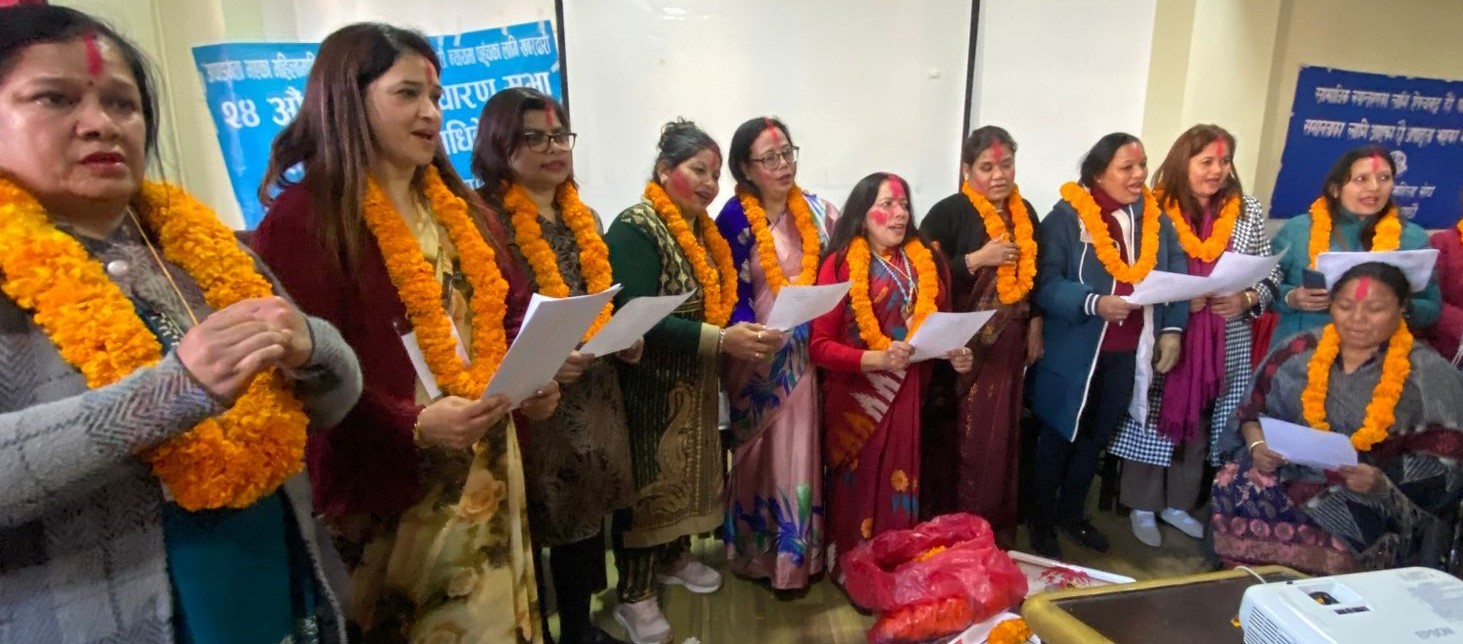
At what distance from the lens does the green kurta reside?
1969 millimetres

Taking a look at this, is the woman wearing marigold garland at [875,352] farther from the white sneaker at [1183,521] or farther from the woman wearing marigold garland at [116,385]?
the woman wearing marigold garland at [116,385]

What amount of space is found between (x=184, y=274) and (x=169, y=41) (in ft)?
7.46

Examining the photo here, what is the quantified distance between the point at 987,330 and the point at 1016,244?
30 centimetres

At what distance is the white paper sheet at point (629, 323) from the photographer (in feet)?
5.02

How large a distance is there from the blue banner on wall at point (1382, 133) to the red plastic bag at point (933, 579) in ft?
7.31

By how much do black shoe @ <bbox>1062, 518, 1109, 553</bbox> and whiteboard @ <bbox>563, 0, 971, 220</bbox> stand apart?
160cm

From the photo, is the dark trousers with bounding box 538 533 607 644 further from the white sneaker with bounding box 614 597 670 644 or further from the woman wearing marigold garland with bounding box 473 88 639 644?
the white sneaker with bounding box 614 597 670 644

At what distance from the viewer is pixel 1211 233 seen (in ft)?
8.48

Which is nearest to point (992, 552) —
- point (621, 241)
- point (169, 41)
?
point (621, 241)

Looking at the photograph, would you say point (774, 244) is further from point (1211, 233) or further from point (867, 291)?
point (1211, 233)

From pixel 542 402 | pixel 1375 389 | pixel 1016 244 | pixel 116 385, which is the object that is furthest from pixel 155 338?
pixel 1375 389

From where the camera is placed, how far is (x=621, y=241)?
1971mm

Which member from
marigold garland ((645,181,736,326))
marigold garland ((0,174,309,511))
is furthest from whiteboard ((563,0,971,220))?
marigold garland ((0,174,309,511))

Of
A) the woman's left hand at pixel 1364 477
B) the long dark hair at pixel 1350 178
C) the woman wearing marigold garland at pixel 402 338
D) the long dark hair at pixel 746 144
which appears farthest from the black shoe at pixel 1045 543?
the woman wearing marigold garland at pixel 402 338
